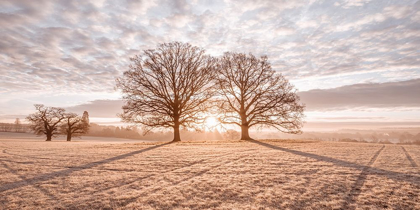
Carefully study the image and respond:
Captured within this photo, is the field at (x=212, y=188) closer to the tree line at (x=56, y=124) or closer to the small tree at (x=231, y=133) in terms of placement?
the small tree at (x=231, y=133)

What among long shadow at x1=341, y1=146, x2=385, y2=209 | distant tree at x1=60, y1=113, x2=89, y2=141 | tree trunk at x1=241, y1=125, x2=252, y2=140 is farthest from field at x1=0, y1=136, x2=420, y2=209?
distant tree at x1=60, y1=113, x2=89, y2=141

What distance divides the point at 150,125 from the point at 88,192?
19.8 meters

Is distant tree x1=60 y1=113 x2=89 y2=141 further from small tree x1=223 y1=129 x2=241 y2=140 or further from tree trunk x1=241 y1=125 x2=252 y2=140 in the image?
tree trunk x1=241 y1=125 x2=252 y2=140

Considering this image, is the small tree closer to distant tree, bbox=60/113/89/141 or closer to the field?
A: the field

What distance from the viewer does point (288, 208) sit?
4695mm

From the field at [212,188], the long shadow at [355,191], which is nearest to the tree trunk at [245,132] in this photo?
the field at [212,188]

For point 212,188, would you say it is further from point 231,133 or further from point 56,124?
point 56,124

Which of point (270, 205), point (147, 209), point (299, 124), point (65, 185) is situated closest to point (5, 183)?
point (65, 185)

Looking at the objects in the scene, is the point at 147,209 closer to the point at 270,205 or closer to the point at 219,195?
the point at 219,195

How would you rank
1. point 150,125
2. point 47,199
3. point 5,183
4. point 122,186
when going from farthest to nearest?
point 150,125
point 5,183
point 122,186
point 47,199

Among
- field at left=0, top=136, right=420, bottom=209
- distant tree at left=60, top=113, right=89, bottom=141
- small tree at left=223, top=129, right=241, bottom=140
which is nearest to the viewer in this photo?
field at left=0, top=136, right=420, bottom=209

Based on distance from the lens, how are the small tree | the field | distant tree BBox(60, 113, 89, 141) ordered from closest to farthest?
the field
the small tree
distant tree BBox(60, 113, 89, 141)

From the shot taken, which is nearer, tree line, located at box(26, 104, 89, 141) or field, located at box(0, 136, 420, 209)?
field, located at box(0, 136, 420, 209)

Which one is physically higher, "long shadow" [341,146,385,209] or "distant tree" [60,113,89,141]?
"distant tree" [60,113,89,141]
